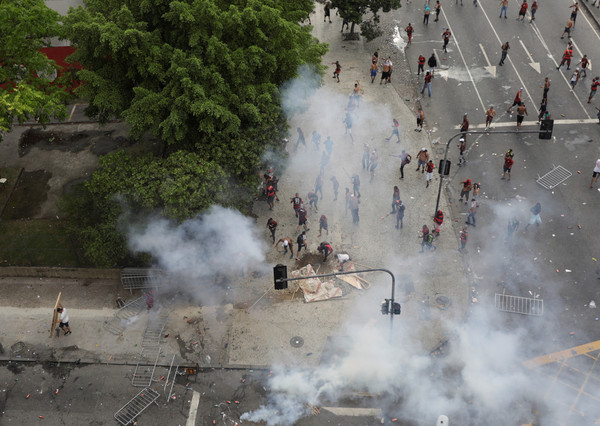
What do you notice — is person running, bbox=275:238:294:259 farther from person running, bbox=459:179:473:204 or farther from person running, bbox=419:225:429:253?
person running, bbox=459:179:473:204

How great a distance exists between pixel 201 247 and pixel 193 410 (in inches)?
202

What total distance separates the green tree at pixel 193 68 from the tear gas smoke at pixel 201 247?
178 cm

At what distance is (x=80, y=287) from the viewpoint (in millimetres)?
19672

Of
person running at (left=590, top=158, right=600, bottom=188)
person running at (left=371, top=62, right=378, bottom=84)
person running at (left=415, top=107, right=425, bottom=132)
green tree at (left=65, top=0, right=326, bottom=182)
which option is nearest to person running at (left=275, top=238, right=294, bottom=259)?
green tree at (left=65, top=0, right=326, bottom=182)

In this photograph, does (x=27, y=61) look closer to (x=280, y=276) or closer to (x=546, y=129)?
(x=280, y=276)

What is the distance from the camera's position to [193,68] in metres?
18.5

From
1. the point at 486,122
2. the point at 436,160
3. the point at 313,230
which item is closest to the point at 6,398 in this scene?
the point at 313,230

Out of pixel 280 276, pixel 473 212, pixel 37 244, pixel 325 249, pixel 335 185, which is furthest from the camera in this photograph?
pixel 335 185

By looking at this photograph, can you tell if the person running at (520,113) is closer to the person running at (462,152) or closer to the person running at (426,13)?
the person running at (462,152)

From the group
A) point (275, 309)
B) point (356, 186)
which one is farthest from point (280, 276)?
point (356, 186)

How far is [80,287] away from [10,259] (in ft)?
9.90

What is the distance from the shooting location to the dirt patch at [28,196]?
72.9 feet

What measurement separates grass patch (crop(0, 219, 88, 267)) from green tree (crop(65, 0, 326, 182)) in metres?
4.75

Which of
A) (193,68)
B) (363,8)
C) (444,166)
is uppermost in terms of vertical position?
(193,68)
